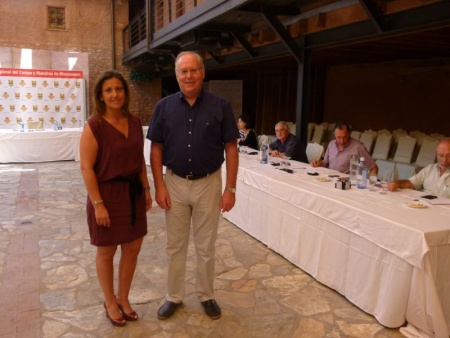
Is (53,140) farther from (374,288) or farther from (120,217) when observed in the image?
(374,288)

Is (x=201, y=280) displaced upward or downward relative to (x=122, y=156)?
downward

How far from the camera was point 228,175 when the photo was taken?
2826 mm

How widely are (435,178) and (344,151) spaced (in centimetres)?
133

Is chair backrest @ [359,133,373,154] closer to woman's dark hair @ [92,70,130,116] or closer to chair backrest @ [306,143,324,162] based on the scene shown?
chair backrest @ [306,143,324,162]

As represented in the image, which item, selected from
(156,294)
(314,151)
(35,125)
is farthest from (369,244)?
(35,125)

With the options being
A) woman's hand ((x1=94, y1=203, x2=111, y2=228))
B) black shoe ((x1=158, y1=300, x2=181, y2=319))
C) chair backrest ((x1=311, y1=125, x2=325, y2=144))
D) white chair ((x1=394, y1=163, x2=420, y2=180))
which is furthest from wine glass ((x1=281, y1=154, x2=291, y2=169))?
chair backrest ((x1=311, y1=125, x2=325, y2=144))

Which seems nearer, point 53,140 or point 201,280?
point 201,280

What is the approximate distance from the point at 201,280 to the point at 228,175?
2.57 feet

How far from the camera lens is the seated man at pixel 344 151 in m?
4.80

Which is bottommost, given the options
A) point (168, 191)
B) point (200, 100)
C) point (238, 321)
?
point (238, 321)

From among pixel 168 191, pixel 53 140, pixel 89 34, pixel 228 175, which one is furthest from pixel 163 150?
pixel 89 34

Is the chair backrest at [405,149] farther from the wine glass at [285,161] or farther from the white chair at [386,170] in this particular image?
the wine glass at [285,161]

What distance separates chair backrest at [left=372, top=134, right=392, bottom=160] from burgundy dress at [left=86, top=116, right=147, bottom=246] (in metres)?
6.22

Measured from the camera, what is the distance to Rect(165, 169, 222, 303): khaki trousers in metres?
2.75
